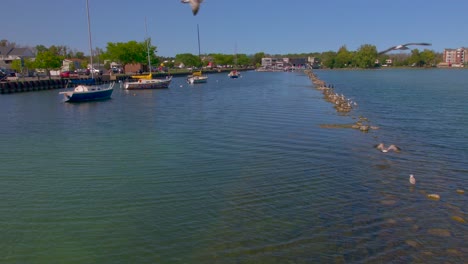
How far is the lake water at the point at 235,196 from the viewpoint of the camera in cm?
917

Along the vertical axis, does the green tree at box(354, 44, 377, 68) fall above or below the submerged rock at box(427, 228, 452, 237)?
above

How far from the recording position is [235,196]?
1245 centimetres

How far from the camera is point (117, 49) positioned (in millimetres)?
105875

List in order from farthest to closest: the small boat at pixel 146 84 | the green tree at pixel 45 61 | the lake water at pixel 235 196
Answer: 1. the green tree at pixel 45 61
2. the small boat at pixel 146 84
3. the lake water at pixel 235 196

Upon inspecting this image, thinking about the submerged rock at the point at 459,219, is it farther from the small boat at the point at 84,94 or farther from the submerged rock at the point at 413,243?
the small boat at the point at 84,94

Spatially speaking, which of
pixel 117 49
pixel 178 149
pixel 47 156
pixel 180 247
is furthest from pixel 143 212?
pixel 117 49

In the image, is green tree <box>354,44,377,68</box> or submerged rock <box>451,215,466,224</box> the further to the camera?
green tree <box>354,44,377,68</box>

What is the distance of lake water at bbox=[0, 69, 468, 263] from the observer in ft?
30.1

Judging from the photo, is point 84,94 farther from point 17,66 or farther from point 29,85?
point 17,66

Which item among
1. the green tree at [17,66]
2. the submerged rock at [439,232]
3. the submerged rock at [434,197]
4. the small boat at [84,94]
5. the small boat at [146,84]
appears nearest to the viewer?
the submerged rock at [439,232]

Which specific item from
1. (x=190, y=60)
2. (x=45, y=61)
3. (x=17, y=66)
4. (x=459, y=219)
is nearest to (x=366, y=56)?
(x=190, y=60)

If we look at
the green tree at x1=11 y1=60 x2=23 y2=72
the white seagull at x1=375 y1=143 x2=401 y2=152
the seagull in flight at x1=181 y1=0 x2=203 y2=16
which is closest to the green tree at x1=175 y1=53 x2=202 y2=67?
the green tree at x1=11 y1=60 x2=23 y2=72

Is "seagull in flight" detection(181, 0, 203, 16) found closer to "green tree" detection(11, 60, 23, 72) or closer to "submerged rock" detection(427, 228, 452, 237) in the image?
"submerged rock" detection(427, 228, 452, 237)

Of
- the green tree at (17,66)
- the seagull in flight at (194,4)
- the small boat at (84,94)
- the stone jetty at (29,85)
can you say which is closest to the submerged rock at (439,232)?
the seagull in flight at (194,4)
